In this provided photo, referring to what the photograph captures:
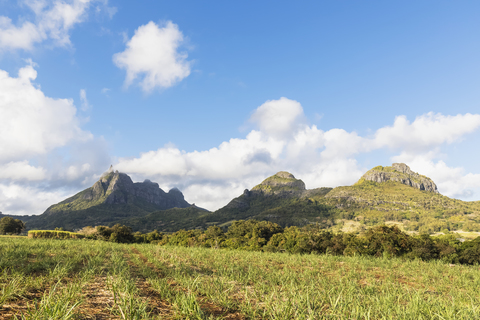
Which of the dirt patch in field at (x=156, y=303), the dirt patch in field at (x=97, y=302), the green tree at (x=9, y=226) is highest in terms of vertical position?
the dirt patch in field at (x=97, y=302)

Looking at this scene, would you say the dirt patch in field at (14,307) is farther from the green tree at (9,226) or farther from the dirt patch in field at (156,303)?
the green tree at (9,226)

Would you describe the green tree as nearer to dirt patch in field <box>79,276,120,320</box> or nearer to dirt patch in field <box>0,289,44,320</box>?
dirt patch in field <box>79,276,120,320</box>

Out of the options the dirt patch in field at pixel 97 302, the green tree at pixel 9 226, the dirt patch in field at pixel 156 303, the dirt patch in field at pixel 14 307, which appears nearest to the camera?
the dirt patch in field at pixel 14 307

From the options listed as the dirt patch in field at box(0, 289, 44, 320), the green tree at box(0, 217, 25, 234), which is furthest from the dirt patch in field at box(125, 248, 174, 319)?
the green tree at box(0, 217, 25, 234)

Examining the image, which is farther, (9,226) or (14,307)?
(9,226)

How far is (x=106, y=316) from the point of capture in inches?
175

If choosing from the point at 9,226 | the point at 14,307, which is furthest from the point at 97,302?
the point at 9,226

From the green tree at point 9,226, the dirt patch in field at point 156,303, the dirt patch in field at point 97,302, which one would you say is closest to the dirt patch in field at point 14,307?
the dirt patch in field at point 97,302

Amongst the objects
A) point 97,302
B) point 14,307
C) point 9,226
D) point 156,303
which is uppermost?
point 14,307

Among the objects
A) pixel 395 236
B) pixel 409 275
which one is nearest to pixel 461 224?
pixel 395 236

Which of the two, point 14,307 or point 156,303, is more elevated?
point 14,307

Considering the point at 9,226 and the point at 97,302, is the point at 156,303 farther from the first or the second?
the point at 9,226

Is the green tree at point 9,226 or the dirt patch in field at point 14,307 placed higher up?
the dirt patch in field at point 14,307

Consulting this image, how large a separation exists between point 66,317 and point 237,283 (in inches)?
Result: 223
